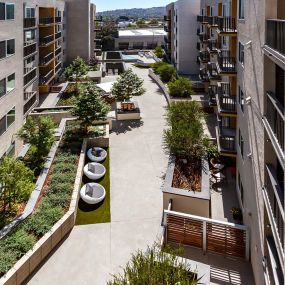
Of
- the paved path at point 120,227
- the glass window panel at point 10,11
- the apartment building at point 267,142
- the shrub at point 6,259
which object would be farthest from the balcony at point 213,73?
the shrub at point 6,259

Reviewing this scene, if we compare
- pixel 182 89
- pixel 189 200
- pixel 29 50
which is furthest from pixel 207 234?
pixel 29 50

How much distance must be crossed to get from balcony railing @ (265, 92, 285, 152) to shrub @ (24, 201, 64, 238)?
38.2 feet

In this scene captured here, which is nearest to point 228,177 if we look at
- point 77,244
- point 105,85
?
point 77,244

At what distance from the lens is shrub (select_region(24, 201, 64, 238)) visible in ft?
52.3

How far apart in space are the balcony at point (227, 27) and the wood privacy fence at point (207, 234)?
14.3 meters

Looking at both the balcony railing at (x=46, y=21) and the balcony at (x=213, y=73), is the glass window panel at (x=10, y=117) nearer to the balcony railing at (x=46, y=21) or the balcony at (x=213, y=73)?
the balcony at (x=213, y=73)

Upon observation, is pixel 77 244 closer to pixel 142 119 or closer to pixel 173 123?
pixel 173 123

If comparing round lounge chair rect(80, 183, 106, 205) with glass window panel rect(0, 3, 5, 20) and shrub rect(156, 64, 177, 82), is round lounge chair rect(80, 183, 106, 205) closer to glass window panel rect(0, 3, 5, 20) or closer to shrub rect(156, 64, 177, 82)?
glass window panel rect(0, 3, 5, 20)

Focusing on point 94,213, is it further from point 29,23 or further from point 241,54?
point 29,23

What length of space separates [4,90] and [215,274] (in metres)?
18.7

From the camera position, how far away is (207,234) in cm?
1568

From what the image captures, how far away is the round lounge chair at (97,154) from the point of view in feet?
83.4

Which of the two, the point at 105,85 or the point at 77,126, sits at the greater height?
the point at 105,85

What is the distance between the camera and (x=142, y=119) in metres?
35.0
